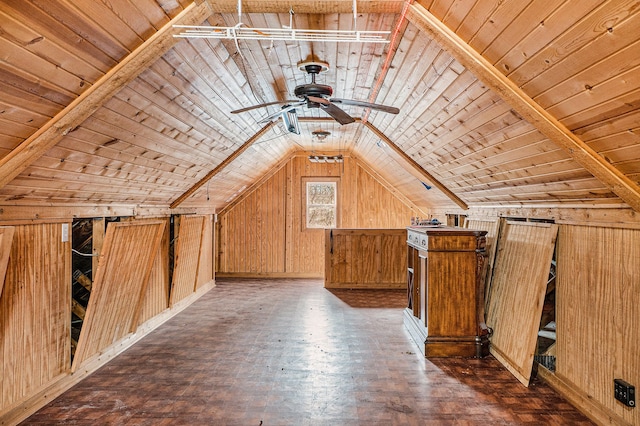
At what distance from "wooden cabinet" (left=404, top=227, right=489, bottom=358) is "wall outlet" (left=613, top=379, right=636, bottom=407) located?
131cm

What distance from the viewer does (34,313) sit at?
2.63 m

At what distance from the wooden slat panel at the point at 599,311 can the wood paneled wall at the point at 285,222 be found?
5135 mm

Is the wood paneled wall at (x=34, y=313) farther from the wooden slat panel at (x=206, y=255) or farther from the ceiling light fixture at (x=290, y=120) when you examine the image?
the wooden slat panel at (x=206, y=255)

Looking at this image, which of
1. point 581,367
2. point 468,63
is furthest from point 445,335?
point 468,63

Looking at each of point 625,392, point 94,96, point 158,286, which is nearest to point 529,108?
point 625,392

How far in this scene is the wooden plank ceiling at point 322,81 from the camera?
64.3 inches

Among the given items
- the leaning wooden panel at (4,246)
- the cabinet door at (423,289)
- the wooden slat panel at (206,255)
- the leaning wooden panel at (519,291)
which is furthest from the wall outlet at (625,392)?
the wooden slat panel at (206,255)

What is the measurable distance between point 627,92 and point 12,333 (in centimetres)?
363

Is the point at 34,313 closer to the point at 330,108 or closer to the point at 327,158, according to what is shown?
the point at 330,108

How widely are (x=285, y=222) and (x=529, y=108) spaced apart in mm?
6341

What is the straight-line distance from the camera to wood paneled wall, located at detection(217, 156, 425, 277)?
Result: 26.5 ft

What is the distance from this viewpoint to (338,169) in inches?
321

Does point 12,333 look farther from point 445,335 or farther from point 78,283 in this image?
A: point 445,335

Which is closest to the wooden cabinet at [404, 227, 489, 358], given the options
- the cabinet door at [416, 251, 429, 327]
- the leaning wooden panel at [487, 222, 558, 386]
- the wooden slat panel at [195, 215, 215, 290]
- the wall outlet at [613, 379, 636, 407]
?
the cabinet door at [416, 251, 429, 327]
